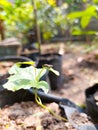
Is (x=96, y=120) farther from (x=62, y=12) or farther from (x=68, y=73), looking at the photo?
(x=62, y=12)

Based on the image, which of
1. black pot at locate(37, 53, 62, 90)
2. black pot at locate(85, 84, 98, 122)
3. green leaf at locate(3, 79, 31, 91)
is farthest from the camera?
black pot at locate(37, 53, 62, 90)

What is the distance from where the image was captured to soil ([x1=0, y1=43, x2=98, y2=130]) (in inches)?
43.6

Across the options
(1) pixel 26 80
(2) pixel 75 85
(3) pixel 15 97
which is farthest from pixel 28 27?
(1) pixel 26 80

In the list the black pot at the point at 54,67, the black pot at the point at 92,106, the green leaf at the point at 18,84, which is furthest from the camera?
the black pot at the point at 54,67

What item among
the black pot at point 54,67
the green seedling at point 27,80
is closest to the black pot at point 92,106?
the black pot at point 54,67

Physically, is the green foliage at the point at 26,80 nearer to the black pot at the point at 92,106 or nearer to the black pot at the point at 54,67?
the black pot at the point at 92,106

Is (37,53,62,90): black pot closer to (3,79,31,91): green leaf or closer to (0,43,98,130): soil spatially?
(0,43,98,130): soil

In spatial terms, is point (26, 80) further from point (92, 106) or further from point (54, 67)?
point (54, 67)

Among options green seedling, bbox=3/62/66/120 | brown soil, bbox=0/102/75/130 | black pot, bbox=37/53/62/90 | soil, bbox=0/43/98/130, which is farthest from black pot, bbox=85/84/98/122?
green seedling, bbox=3/62/66/120

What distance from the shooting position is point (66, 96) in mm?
2486

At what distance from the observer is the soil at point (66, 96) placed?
1106mm

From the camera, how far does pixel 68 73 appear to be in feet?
9.84

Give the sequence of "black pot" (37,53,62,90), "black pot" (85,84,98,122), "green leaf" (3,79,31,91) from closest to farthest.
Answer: "green leaf" (3,79,31,91) → "black pot" (85,84,98,122) → "black pot" (37,53,62,90)

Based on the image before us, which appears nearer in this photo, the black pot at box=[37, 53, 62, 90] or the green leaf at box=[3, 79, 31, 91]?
the green leaf at box=[3, 79, 31, 91]
